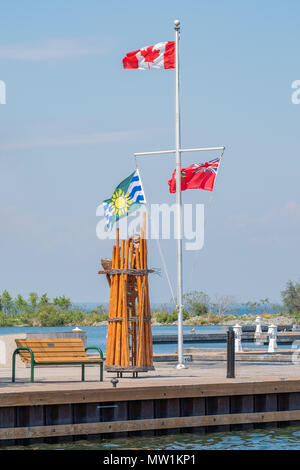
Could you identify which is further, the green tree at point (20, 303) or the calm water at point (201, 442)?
the green tree at point (20, 303)

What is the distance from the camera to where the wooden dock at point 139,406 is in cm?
1972

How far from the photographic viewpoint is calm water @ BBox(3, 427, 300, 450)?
20.0 metres

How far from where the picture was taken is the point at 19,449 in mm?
19453

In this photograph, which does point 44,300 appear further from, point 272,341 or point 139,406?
point 139,406

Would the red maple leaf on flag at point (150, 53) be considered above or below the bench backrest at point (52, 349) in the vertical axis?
above

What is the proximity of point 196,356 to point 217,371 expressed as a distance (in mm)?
7602

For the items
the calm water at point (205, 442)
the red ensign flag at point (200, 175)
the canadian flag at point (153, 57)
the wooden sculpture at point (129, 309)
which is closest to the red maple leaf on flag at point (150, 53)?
the canadian flag at point (153, 57)

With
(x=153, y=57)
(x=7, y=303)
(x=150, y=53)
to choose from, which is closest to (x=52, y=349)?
(x=153, y=57)

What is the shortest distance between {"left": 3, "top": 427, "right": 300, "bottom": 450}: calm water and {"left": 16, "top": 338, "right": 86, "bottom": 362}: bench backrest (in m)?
2.66

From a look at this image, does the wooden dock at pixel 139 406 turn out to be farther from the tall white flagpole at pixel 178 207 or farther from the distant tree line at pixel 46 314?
the distant tree line at pixel 46 314

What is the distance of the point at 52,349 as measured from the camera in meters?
22.4

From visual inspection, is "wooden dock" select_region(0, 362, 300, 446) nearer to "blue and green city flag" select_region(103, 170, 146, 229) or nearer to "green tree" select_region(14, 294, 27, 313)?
"blue and green city flag" select_region(103, 170, 146, 229)

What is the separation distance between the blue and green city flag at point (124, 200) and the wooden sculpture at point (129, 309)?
2.61ft

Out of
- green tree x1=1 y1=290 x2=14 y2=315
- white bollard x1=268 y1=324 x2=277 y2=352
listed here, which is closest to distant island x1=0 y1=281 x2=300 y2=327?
green tree x1=1 y1=290 x2=14 y2=315
